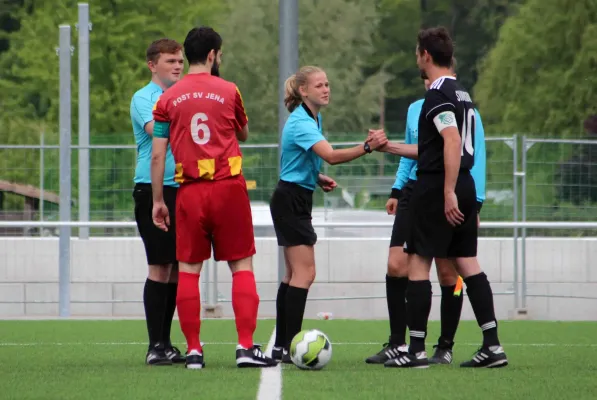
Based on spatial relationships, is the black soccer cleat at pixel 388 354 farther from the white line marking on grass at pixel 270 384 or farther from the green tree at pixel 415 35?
the green tree at pixel 415 35

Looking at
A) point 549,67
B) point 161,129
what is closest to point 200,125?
point 161,129

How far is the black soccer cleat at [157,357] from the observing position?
25.9ft

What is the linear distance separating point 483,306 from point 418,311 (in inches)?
14.6

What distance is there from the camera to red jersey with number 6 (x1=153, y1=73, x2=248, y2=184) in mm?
7332

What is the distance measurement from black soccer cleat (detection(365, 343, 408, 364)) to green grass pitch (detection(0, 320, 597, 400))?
0.09 meters

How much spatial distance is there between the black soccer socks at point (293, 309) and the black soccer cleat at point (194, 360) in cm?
71

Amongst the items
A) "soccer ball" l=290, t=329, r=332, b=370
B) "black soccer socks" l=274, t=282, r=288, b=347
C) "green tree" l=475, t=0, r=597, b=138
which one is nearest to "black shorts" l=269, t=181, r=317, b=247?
"black soccer socks" l=274, t=282, r=288, b=347

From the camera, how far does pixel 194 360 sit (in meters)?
7.42

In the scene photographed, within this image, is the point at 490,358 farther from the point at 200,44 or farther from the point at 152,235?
the point at 200,44

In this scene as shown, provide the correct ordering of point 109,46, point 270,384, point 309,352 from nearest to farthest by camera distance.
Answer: point 270,384
point 309,352
point 109,46

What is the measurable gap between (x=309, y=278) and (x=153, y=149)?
4.04 feet

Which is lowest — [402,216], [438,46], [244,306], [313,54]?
[244,306]

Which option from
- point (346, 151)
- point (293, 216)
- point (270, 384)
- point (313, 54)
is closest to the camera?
point (270, 384)

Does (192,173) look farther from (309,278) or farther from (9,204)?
(9,204)
